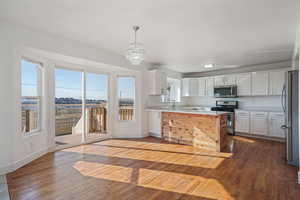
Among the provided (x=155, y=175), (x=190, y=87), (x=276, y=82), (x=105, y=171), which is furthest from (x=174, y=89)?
(x=105, y=171)

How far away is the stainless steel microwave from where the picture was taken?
622cm

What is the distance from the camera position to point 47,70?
13.1 feet

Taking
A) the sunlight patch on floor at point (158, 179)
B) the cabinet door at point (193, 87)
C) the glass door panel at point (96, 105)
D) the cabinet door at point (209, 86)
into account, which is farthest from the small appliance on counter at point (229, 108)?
the glass door panel at point (96, 105)

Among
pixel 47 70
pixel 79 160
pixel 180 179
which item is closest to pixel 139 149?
pixel 79 160

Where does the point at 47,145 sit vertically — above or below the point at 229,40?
below

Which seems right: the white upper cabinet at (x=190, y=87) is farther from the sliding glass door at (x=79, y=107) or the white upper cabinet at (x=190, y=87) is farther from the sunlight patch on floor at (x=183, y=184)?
the sunlight patch on floor at (x=183, y=184)

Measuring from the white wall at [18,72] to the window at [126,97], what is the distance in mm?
892

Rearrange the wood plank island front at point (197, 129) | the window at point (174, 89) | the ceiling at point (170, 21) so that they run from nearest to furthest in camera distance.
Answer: the ceiling at point (170, 21)
the wood plank island front at point (197, 129)
the window at point (174, 89)

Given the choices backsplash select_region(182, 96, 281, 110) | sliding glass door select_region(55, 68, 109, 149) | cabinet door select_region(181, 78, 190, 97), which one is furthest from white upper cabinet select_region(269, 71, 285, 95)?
sliding glass door select_region(55, 68, 109, 149)

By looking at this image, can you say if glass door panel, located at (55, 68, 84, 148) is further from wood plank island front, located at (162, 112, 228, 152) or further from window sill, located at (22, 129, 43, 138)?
wood plank island front, located at (162, 112, 228, 152)

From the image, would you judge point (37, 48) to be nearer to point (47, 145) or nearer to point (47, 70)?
point (47, 70)

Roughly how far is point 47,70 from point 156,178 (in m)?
3.55

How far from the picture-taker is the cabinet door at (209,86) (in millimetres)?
6910

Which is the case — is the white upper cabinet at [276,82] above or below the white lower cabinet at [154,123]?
above
